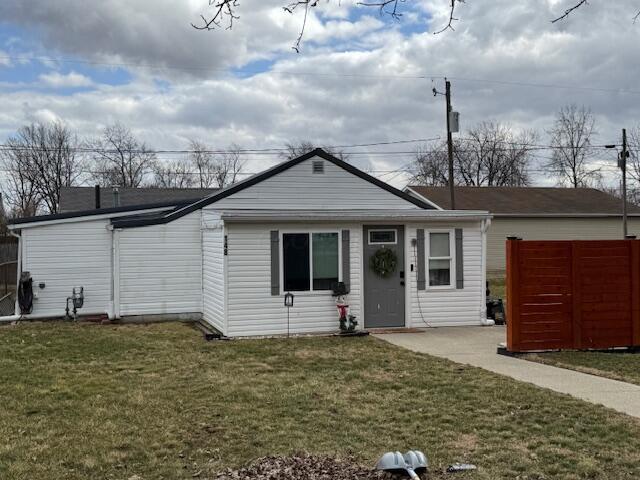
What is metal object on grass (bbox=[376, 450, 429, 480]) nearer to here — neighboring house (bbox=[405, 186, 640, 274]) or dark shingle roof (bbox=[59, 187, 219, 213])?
dark shingle roof (bbox=[59, 187, 219, 213])

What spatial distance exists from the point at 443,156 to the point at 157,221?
124ft

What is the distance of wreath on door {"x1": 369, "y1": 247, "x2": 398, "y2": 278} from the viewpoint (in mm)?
12352

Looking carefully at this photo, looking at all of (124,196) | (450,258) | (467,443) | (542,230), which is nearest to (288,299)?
(450,258)

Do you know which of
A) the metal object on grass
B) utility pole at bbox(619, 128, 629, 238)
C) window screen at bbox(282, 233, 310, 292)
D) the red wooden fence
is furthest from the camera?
utility pole at bbox(619, 128, 629, 238)

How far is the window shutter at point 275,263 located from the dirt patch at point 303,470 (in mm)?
7143

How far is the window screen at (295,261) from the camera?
11.9m

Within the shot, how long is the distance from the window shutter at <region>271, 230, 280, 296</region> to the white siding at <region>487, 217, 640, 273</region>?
60.7 ft

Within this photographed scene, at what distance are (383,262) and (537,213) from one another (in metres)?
19.5

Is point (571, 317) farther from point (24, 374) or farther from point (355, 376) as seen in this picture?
point (24, 374)

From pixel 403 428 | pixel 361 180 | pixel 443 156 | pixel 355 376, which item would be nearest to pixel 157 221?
pixel 361 180

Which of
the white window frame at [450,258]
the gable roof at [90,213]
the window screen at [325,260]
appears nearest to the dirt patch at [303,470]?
the window screen at [325,260]

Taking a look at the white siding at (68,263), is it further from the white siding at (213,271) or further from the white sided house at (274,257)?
the white siding at (213,271)

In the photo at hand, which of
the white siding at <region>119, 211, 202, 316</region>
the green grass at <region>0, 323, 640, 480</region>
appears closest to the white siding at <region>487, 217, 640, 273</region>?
the white siding at <region>119, 211, 202, 316</region>

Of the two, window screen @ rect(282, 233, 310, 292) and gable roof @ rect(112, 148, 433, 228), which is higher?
gable roof @ rect(112, 148, 433, 228)
